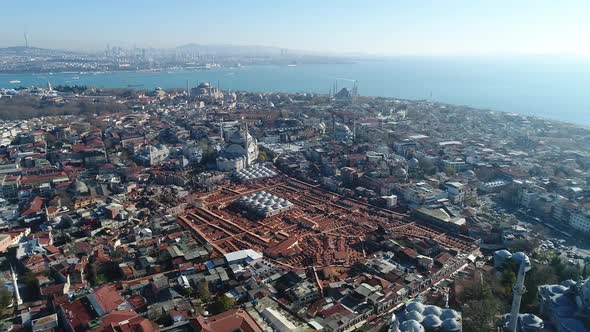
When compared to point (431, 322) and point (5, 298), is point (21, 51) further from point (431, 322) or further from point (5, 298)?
point (431, 322)

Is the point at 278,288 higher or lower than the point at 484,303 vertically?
lower

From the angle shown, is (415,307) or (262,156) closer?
(415,307)

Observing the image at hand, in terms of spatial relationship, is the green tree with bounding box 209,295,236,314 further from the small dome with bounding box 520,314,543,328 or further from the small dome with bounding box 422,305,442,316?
the small dome with bounding box 520,314,543,328

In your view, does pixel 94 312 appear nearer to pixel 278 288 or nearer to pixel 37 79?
pixel 278 288

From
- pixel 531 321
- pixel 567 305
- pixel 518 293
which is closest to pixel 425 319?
pixel 518 293

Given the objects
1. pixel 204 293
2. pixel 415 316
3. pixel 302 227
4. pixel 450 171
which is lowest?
pixel 302 227

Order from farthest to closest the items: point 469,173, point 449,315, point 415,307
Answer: point 469,173, point 415,307, point 449,315

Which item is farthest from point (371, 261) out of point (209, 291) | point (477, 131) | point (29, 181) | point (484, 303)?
point (477, 131)
